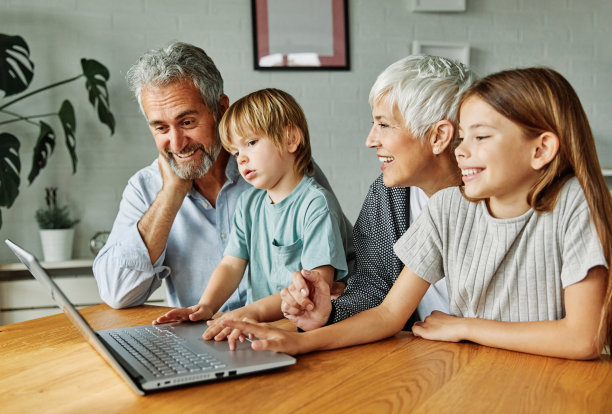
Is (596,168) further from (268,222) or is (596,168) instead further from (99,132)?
(99,132)

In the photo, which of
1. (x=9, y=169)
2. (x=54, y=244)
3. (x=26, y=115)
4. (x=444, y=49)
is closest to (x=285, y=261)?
(x=9, y=169)

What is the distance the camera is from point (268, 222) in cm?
174

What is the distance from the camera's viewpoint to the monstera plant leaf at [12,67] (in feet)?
10.6

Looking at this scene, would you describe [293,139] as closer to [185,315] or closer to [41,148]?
[185,315]

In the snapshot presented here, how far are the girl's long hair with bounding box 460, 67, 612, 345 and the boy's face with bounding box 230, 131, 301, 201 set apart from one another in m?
0.67

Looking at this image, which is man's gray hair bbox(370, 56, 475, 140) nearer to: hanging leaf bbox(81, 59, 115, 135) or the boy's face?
the boy's face

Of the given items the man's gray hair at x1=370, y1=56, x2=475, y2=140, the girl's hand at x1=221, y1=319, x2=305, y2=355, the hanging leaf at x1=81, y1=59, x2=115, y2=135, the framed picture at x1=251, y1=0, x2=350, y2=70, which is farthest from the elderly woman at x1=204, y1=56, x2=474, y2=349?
the framed picture at x1=251, y1=0, x2=350, y2=70

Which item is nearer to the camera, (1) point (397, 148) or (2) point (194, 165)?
(1) point (397, 148)

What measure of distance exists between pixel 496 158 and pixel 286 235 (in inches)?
25.8

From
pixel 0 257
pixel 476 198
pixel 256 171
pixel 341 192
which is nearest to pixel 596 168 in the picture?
pixel 476 198

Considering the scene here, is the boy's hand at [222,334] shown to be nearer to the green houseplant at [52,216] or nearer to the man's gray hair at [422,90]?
the man's gray hair at [422,90]

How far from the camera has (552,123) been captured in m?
1.17

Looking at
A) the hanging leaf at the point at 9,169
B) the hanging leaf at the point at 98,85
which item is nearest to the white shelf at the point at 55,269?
the hanging leaf at the point at 9,169

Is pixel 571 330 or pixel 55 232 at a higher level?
pixel 571 330
